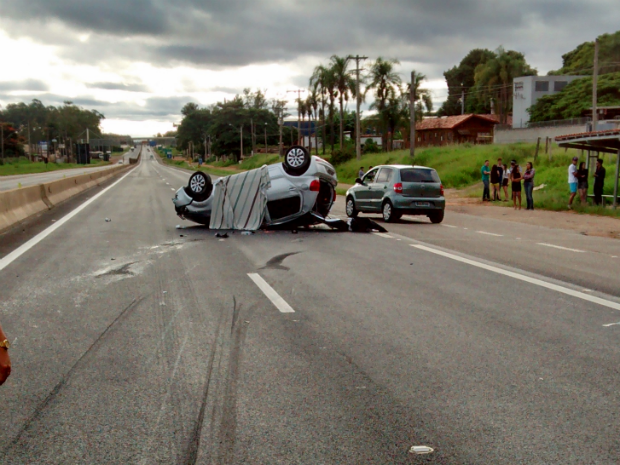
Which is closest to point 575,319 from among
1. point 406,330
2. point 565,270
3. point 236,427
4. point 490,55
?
point 406,330

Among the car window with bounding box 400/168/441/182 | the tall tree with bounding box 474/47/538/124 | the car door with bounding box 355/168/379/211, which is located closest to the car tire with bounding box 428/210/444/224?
the car window with bounding box 400/168/441/182

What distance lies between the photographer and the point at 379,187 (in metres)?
20.1

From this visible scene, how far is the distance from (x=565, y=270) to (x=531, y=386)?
19.2ft

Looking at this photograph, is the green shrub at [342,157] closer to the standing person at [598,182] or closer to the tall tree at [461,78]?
the standing person at [598,182]

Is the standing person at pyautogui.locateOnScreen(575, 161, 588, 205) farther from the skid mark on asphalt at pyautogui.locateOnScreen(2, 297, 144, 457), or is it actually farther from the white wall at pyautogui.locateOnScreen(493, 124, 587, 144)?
the white wall at pyautogui.locateOnScreen(493, 124, 587, 144)

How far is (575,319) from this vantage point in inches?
273

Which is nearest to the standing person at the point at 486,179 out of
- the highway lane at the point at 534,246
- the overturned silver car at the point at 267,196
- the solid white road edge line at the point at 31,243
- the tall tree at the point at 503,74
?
the highway lane at the point at 534,246

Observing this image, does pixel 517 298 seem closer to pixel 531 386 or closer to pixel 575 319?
pixel 575 319

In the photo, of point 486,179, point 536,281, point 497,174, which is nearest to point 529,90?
point 486,179

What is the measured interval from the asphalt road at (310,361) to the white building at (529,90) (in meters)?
78.6

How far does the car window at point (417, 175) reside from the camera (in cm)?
1938

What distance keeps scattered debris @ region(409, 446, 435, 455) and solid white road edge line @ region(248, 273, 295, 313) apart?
3599mm

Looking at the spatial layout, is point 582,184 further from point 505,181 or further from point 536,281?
point 536,281

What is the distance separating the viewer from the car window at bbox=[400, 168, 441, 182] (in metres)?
19.4
